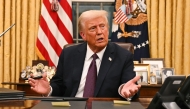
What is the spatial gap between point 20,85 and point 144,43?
166 centimetres

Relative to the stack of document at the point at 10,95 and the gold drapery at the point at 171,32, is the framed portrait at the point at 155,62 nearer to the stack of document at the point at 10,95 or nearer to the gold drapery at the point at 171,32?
the gold drapery at the point at 171,32

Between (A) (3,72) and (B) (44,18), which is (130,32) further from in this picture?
(A) (3,72)

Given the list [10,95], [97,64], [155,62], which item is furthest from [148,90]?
[10,95]

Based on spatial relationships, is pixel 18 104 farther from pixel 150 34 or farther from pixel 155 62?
pixel 150 34

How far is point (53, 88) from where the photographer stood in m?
2.70

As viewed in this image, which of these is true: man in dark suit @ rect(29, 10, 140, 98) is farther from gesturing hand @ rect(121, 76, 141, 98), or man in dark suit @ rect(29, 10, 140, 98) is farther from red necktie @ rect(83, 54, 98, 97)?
gesturing hand @ rect(121, 76, 141, 98)

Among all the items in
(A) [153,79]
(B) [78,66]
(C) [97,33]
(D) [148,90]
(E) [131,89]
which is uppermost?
(C) [97,33]

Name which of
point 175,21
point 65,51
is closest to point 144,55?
point 175,21

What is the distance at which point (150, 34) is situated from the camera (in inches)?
177

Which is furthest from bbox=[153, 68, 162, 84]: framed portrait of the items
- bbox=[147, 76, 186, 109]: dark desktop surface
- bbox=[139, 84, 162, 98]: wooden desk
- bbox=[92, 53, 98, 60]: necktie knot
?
bbox=[147, 76, 186, 109]: dark desktop surface

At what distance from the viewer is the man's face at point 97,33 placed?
2764 millimetres

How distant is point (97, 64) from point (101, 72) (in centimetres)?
12

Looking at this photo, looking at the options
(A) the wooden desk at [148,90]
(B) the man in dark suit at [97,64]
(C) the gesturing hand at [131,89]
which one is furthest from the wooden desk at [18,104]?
(A) the wooden desk at [148,90]

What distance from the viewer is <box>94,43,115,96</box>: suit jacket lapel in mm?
2613
